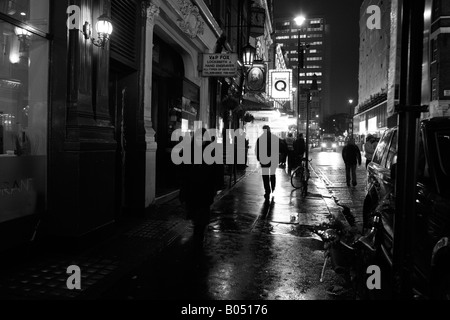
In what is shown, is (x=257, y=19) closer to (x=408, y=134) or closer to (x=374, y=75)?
(x=408, y=134)

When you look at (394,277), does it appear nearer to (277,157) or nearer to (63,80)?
(63,80)

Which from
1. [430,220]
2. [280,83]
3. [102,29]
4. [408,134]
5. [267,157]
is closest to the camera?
[408,134]

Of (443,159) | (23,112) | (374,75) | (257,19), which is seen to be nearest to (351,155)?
(443,159)

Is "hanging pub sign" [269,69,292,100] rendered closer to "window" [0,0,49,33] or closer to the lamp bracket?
the lamp bracket

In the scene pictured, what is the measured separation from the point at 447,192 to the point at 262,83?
634 inches

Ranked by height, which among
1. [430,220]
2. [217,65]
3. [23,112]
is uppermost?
[217,65]

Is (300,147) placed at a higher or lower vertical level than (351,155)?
higher

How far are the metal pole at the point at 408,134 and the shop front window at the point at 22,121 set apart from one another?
16.3 feet

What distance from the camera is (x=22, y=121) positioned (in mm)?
5941

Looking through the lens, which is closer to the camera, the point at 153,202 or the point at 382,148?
the point at 382,148

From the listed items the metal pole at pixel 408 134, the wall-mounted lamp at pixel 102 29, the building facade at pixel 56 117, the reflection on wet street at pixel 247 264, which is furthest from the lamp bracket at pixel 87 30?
the metal pole at pixel 408 134

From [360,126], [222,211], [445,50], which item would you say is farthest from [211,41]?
[360,126]

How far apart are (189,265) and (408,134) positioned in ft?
13.0

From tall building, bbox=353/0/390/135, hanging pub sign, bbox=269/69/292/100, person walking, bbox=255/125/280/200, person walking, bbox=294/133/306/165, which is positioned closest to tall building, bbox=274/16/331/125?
tall building, bbox=353/0/390/135
